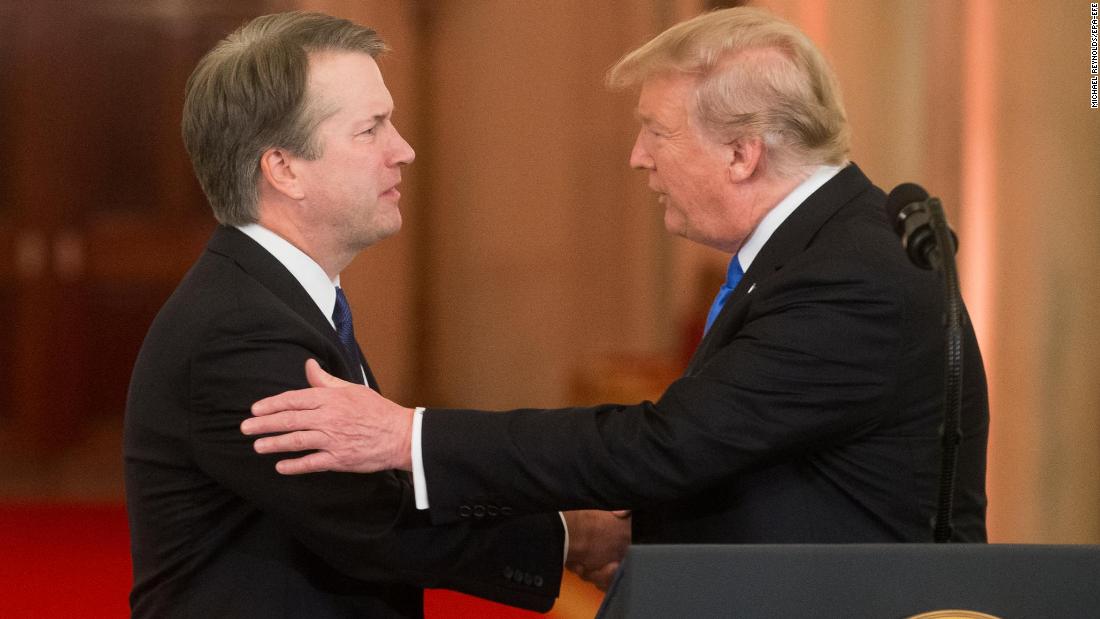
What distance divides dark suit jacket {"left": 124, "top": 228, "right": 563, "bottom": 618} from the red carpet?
2.35 metres

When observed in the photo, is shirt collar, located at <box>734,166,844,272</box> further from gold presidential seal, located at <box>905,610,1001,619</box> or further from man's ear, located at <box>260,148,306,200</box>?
gold presidential seal, located at <box>905,610,1001,619</box>

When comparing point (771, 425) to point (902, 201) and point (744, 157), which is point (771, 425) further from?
point (744, 157)

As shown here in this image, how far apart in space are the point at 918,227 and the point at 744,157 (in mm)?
597

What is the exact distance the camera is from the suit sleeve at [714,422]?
5.61 ft

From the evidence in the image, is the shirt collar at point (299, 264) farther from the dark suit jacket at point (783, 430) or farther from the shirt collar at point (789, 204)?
the shirt collar at point (789, 204)

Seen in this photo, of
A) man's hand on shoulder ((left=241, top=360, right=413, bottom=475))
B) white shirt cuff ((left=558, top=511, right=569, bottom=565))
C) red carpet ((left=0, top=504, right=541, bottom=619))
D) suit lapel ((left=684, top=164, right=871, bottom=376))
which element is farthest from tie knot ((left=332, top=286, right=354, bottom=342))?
red carpet ((left=0, top=504, right=541, bottom=619))

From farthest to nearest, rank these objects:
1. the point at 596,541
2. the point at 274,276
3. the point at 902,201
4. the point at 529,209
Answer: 1. the point at 529,209
2. the point at 596,541
3. the point at 274,276
4. the point at 902,201

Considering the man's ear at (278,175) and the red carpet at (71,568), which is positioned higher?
the man's ear at (278,175)

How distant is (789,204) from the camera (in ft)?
6.55

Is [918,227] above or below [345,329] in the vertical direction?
above

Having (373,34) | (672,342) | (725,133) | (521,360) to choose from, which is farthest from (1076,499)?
(373,34)

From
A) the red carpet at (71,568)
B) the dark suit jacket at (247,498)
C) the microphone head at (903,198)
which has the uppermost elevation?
the microphone head at (903,198)

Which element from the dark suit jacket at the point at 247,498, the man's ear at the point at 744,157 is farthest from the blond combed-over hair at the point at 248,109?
the man's ear at the point at 744,157

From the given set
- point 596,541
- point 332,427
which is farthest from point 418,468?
point 596,541
